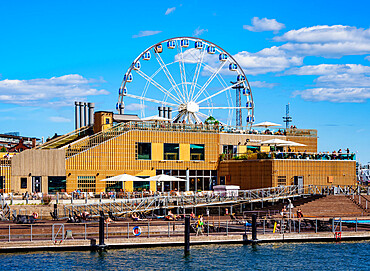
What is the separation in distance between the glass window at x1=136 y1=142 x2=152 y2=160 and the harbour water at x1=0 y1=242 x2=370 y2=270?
2230 centimetres

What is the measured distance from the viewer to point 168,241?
37.5 m

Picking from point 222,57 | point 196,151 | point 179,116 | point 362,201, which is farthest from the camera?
point 222,57

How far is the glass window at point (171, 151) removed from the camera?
61781 mm

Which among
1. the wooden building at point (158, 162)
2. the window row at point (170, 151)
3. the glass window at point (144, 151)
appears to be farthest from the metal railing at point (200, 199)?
the window row at point (170, 151)

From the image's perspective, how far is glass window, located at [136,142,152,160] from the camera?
6041 centimetres

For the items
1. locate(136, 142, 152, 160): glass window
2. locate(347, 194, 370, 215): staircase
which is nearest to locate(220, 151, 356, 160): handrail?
locate(347, 194, 370, 215): staircase

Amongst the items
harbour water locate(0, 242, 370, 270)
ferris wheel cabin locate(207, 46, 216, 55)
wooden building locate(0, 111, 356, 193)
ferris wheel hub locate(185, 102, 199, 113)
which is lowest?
harbour water locate(0, 242, 370, 270)

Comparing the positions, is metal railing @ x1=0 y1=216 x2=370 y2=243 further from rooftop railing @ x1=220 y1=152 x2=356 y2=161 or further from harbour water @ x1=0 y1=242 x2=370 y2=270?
rooftop railing @ x1=220 y1=152 x2=356 y2=161

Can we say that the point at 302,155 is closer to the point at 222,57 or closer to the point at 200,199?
the point at 200,199

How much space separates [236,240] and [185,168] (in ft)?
79.3

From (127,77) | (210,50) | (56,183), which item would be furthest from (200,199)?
(210,50)

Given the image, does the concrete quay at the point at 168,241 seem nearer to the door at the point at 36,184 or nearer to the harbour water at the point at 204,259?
the harbour water at the point at 204,259

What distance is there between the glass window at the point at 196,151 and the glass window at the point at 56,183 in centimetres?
1332

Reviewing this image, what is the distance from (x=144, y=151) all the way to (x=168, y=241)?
23782 mm
